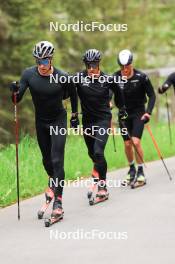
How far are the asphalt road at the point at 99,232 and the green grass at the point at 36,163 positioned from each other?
0.51 meters

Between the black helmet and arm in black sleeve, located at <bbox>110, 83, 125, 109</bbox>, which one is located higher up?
the black helmet

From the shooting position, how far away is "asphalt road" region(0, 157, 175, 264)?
816 cm

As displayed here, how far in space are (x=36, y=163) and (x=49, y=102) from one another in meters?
3.74

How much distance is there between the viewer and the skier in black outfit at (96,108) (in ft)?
38.3

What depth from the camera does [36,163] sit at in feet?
46.6

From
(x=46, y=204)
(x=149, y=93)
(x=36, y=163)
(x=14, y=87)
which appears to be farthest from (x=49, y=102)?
(x=36, y=163)

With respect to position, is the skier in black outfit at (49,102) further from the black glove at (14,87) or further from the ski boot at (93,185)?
the ski boot at (93,185)

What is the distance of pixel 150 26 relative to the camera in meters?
36.7

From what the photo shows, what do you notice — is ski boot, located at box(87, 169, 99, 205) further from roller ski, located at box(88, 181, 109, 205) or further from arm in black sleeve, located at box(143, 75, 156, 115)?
arm in black sleeve, located at box(143, 75, 156, 115)

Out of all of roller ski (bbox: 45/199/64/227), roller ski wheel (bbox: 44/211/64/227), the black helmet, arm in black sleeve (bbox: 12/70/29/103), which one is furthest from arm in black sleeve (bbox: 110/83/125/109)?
roller ski wheel (bbox: 44/211/64/227)

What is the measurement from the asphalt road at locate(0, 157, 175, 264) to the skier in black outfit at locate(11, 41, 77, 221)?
50 cm

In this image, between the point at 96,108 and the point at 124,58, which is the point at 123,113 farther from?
the point at 124,58

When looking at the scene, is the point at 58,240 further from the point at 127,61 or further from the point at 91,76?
the point at 127,61

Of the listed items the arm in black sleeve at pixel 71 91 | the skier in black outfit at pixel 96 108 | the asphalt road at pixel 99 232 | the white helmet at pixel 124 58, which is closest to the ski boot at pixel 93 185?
the skier in black outfit at pixel 96 108
